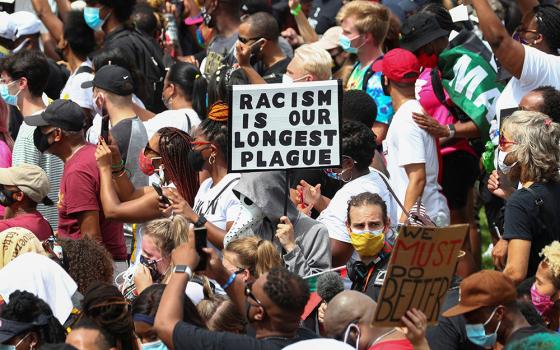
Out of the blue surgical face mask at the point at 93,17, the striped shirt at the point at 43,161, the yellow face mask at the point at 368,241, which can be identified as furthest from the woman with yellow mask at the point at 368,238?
the blue surgical face mask at the point at 93,17

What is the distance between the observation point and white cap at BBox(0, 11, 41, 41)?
11.9m

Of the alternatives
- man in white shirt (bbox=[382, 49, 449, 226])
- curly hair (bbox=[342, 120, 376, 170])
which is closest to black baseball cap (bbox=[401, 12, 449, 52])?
man in white shirt (bbox=[382, 49, 449, 226])

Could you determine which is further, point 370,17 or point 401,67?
point 370,17

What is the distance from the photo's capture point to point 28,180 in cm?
824

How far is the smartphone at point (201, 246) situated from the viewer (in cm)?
620

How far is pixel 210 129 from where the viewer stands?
801 centimetres

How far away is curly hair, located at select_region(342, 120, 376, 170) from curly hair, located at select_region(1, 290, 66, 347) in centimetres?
244

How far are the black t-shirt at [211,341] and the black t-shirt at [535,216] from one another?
1925mm

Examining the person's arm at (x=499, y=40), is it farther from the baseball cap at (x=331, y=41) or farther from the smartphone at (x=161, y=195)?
the baseball cap at (x=331, y=41)

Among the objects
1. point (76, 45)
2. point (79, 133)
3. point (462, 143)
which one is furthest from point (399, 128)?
point (76, 45)

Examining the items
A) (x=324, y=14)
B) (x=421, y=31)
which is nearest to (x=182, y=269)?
(x=421, y=31)

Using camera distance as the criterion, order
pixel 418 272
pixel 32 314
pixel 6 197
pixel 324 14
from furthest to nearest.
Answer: pixel 324 14 → pixel 6 197 → pixel 32 314 → pixel 418 272

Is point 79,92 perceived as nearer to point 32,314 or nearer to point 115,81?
point 115,81

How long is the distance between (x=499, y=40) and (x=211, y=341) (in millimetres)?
3533
